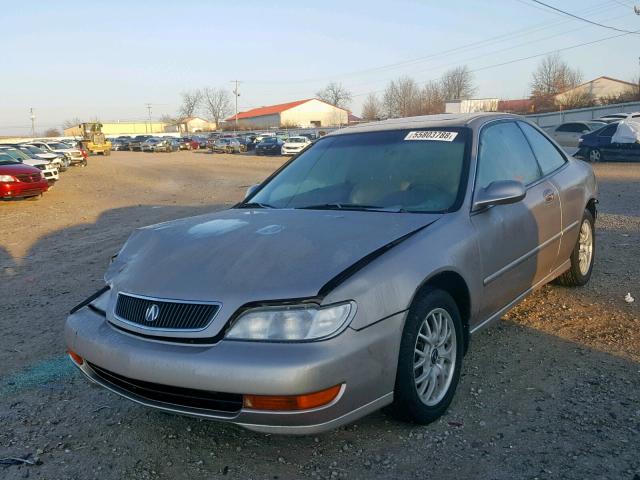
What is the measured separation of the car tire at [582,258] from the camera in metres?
5.03

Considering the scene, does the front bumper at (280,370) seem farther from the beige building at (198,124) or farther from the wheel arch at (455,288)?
the beige building at (198,124)

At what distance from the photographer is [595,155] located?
20.0 metres

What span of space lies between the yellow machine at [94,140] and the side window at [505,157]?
168 feet

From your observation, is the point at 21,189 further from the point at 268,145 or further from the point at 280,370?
the point at 268,145

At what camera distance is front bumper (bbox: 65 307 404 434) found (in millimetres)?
2352

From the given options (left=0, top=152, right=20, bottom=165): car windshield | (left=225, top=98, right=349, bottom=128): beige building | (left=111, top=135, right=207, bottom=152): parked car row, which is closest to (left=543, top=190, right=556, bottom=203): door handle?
(left=0, top=152, right=20, bottom=165): car windshield

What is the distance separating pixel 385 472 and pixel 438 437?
41cm

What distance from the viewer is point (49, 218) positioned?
41.4 feet

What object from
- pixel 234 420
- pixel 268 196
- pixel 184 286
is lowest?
pixel 234 420

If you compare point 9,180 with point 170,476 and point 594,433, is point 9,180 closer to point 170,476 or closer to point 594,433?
point 170,476

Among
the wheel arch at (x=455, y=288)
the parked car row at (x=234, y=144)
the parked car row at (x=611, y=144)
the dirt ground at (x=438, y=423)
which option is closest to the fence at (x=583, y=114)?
the parked car row at (x=234, y=144)

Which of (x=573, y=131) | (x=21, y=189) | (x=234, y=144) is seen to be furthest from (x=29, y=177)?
(x=234, y=144)

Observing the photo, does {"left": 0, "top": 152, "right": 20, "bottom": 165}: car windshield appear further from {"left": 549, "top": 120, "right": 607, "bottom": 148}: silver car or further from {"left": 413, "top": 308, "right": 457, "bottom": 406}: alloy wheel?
{"left": 549, "top": 120, "right": 607, "bottom": 148}: silver car

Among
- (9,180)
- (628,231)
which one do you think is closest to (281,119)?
(9,180)
